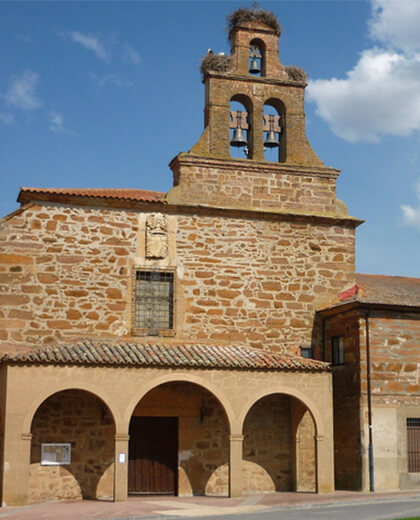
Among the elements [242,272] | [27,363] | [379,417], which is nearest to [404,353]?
[379,417]

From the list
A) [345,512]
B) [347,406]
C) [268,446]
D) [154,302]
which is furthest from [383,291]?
[345,512]

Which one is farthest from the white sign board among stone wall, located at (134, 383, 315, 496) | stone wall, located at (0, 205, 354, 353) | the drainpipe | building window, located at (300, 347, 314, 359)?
the drainpipe

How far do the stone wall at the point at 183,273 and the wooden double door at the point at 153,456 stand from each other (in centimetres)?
221

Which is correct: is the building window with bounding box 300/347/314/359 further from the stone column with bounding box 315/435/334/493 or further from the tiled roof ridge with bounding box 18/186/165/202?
the tiled roof ridge with bounding box 18/186/165/202

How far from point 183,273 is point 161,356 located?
270cm

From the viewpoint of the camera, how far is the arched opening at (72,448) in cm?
1761

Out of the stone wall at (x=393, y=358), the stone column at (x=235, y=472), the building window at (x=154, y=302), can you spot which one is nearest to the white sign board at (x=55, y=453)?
the building window at (x=154, y=302)

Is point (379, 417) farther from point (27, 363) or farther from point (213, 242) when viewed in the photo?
point (27, 363)

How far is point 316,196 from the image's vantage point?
2119 centimetres

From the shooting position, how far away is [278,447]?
19.3 m

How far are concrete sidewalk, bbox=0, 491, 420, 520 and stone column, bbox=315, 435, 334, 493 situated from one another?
252 mm

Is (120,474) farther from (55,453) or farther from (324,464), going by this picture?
(324,464)

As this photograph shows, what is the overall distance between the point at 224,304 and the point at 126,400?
12.9ft

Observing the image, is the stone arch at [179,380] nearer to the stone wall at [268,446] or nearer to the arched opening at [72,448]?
the arched opening at [72,448]
